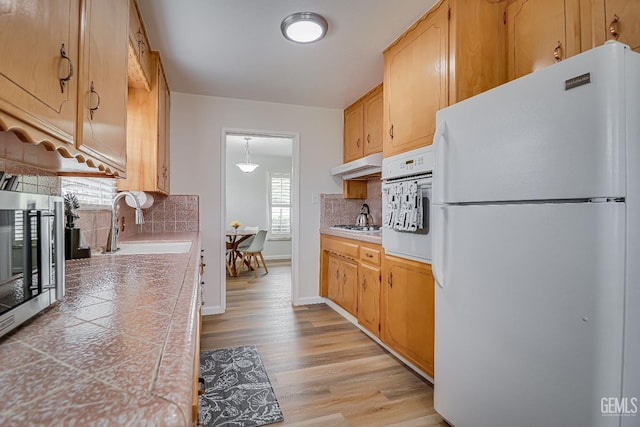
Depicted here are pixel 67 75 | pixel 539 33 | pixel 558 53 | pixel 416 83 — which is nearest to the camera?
pixel 67 75

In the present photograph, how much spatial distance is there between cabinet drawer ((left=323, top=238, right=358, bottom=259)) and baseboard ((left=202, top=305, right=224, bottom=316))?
129 centimetres

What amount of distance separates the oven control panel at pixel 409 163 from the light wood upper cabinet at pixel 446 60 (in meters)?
0.06

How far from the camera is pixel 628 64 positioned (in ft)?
3.17

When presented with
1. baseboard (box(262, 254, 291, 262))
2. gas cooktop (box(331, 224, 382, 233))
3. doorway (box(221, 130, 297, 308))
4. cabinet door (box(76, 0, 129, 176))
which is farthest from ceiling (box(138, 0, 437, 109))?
baseboard (box(262, 254, 291, 262))

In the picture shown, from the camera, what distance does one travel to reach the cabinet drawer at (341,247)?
296cm

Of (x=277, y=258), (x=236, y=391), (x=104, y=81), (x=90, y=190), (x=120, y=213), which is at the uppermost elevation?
(x=104, y=81)

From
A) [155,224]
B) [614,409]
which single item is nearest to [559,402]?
[614,409]

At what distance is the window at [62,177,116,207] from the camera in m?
1.61

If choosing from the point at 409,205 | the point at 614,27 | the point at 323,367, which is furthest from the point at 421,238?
the point at 614,27

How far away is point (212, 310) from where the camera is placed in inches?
130

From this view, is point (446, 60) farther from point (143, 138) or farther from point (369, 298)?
point (143, 138)

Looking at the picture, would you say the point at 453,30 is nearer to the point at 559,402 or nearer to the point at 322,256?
the point at 559,402

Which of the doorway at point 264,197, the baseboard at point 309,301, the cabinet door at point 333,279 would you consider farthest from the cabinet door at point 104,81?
the doorway at point 264,197

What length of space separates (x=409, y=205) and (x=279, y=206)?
17.4 feet
